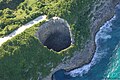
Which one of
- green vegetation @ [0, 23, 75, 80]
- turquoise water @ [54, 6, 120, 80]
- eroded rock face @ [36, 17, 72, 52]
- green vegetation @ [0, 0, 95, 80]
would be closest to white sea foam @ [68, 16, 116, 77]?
turquoise water @ [54, 6, 120, 80]

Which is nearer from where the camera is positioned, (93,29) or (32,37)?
(32,37)

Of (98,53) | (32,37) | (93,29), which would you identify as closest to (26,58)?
A: (32,37)

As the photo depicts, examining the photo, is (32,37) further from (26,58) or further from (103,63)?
(103,63)

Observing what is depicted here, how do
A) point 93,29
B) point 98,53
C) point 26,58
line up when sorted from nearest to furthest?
point 26,58 → point 98,53 → point 93,29

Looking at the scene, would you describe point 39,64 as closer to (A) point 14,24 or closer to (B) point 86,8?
(A) point 14,24

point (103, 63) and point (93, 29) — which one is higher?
point (93, 29)
